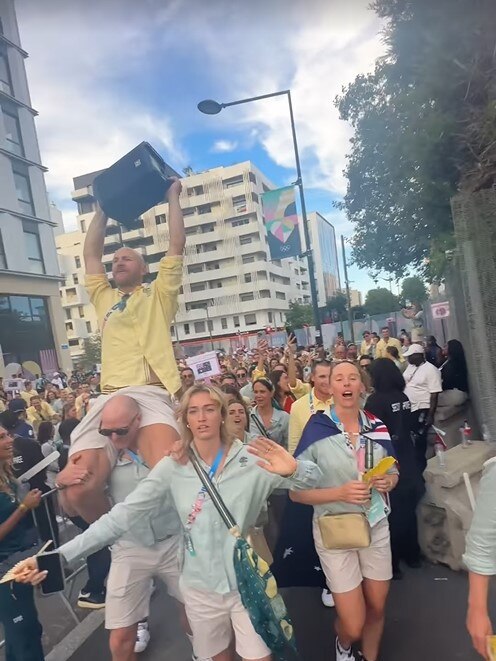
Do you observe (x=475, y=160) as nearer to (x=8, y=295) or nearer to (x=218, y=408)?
(x=218, y=408)

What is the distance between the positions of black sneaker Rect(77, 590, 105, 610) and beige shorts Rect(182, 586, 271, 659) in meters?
1.81

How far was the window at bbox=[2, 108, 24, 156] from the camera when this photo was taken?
2636 cm

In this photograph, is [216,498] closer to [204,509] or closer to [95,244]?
[204,509]

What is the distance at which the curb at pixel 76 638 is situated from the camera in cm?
354

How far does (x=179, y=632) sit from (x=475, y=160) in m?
6.93

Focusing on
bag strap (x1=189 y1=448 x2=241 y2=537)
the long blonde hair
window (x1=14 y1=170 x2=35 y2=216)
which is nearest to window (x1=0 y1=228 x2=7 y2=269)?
window (x1=14 y1=170 x2=35 y2=216)

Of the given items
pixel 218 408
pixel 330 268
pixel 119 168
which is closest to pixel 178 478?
pixel 218 408

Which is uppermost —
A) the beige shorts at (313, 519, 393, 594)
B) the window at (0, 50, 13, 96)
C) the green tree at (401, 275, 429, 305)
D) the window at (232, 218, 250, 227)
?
the window at (0, 50, 13, 96)

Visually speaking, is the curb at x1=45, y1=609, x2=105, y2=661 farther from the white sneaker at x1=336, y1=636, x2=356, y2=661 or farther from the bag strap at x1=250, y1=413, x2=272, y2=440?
the bag strap at x1=250, y1=413, x2=272, y2=440

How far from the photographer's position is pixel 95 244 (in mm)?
3229

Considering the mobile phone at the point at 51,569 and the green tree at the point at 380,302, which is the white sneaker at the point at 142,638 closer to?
the mobile phone at the point at 51,569

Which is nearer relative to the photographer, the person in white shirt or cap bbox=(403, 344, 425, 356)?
the person in white shirt

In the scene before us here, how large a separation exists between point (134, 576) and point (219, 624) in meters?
0.67

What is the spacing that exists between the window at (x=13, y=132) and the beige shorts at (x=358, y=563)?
29483mm
